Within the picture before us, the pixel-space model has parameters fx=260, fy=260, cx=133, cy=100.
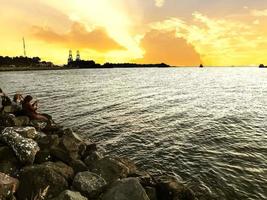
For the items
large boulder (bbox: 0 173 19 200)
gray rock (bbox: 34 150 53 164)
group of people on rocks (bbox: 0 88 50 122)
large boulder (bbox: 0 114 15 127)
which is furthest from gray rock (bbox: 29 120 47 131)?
large boulder (bbox: 0 173 19 200)

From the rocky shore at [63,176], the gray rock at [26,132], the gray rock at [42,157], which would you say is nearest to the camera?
the rocky shore at [63,176]

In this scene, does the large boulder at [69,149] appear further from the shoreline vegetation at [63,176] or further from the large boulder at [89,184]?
the large boulder at [89,184]

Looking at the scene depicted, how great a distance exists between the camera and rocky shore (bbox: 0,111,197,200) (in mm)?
9664

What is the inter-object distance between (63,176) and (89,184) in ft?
4.01

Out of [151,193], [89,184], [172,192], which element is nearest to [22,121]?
[89,184]

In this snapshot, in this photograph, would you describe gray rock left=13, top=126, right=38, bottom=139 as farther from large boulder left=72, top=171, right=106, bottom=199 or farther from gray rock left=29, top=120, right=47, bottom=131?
large boulder left=72, top=171, right=106, bottom=199

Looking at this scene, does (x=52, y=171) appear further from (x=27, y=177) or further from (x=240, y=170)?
(x=240, y=170)

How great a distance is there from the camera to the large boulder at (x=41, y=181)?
990 cm

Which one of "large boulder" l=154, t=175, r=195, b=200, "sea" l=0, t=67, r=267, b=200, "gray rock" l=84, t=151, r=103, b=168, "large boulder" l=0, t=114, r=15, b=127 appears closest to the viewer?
"large boulder" l=154, t=175, r=195, b=200

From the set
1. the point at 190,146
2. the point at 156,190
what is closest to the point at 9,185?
the point at 156,190

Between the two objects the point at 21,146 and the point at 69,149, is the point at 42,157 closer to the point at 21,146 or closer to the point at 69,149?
the point at 21,146

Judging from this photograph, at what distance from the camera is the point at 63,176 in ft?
35.7

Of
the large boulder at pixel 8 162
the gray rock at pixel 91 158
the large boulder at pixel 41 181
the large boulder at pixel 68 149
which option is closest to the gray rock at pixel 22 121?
the large boulder at pixel 68 149

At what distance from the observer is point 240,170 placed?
15586mm
